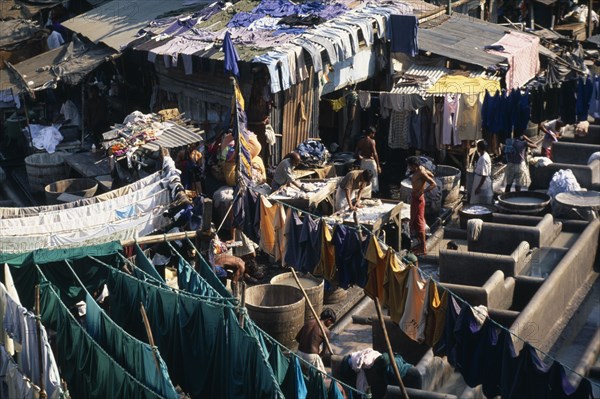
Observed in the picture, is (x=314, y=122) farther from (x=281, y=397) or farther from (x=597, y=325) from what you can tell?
(x=281, y=397)

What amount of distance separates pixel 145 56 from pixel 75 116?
329cm

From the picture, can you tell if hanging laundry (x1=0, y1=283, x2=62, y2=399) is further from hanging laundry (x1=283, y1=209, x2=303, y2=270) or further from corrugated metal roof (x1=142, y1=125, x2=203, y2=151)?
corrugated metal roof (x1=142, y1=125, x2=203, y2=151)

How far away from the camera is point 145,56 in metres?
22.1

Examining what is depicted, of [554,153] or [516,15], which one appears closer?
[554,153]

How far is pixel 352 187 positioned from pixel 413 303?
4.81 m

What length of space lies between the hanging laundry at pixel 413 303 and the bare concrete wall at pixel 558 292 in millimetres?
1406

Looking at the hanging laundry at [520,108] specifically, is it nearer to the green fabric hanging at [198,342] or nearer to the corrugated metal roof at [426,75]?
the corrugated metal roof at [426,75]

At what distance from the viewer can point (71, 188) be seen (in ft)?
63.6

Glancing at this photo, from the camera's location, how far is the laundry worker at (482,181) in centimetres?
1938

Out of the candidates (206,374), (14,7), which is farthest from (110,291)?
(14,7)

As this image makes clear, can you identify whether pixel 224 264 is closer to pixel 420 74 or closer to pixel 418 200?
pixel 418 200

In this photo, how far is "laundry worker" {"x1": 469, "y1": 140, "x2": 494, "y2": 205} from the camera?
63.6ft

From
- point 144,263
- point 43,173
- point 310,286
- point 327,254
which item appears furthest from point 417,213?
point 43,173

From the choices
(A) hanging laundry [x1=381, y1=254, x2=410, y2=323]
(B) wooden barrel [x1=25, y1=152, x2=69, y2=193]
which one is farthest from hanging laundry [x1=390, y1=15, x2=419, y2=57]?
(A) hanging laundry [x1=381, y1=254, x2=410, y2=323]
